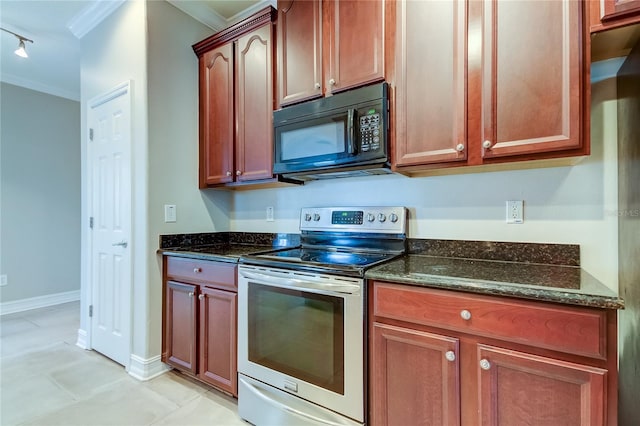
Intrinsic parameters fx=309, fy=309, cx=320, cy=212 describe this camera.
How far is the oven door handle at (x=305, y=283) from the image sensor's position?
1.40 meters

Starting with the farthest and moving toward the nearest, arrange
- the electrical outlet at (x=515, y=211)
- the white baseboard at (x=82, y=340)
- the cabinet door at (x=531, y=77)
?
the white baseboard at (x=82, y=340), the electrical outlet at (x=515, y=211), the cabinet door at (x=531, y=77)

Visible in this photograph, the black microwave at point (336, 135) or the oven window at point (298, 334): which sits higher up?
the black microwave at point (336, 135)

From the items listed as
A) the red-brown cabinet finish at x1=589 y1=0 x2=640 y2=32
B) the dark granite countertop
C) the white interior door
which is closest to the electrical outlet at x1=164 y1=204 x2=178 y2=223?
the white interior door

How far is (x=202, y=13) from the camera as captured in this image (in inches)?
98.6

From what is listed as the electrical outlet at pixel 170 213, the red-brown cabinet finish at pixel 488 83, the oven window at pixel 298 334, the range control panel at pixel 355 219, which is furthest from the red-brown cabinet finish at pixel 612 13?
the electrical outlet at pixel 170 213

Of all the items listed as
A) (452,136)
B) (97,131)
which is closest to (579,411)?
(452,136)

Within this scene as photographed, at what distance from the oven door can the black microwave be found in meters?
0.65

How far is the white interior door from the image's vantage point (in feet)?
7.61

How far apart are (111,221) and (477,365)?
105 inches

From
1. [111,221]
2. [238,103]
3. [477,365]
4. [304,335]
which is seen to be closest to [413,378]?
[477,365]

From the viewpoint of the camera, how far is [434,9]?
→ 149cm

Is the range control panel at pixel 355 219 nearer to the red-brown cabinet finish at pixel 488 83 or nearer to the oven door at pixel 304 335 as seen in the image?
the red-brown cabinet finish at pixel 488 83

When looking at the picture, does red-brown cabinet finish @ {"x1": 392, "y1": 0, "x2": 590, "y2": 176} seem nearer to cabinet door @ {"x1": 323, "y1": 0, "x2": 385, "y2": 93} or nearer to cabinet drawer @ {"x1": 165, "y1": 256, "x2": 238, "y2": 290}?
cabinet door @ {"x1": 323, "y1": 0, "x2": 385, "y2": 93}

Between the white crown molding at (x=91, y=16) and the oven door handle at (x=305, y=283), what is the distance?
234cm
